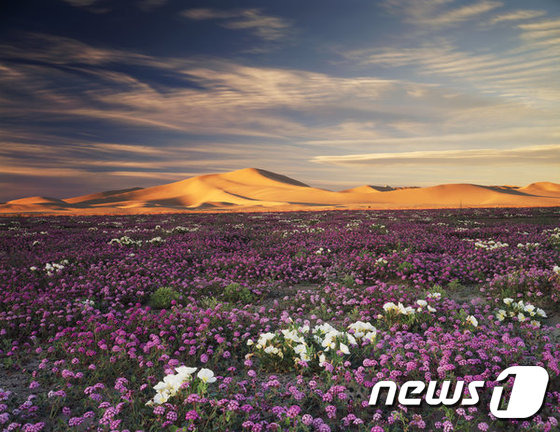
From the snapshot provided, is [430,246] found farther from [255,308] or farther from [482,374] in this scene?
[482,374]

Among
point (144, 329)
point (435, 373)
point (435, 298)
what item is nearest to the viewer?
point (435, 373)

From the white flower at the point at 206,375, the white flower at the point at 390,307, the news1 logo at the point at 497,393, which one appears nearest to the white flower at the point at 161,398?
the white flower at the point at 206,375

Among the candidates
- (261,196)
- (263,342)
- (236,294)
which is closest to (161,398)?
(263,342)

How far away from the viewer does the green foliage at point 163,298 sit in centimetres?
787

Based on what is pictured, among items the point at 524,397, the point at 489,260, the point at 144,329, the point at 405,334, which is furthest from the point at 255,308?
the point at 489,260

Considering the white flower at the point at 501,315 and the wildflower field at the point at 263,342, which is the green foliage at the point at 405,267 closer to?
the wildflower field at the point at 263,342

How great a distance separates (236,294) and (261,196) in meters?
132

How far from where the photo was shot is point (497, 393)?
367 centimetres

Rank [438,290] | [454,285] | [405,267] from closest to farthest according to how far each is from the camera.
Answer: [438,290]
[454,285]
[405,267]

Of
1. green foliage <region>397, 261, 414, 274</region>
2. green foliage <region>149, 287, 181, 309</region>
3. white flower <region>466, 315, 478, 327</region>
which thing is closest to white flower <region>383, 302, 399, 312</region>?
white flower <region>466, 315, 478, 327</region>

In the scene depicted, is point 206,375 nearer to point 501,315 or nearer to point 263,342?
point 263,342

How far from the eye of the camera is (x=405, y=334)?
218 inches

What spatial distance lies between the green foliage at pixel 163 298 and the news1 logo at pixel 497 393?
5492 millimetres

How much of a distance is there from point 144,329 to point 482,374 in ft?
16.9
